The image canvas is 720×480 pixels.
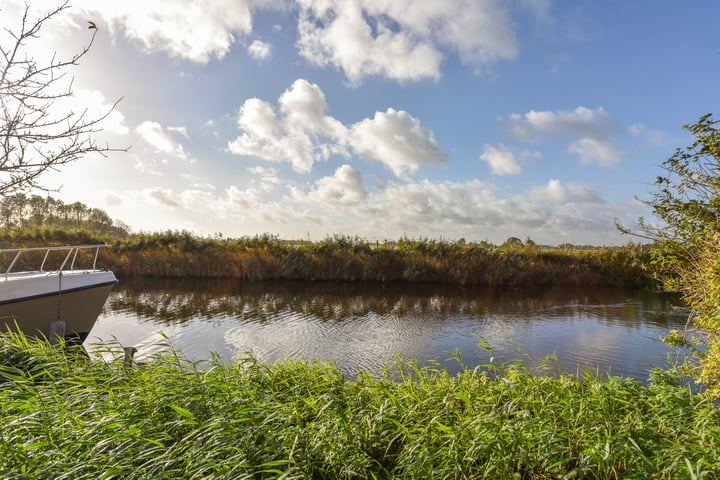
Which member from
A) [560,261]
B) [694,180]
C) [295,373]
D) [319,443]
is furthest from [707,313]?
[560,261]

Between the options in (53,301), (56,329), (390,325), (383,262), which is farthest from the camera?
(383,262)

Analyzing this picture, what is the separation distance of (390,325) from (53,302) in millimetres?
7435

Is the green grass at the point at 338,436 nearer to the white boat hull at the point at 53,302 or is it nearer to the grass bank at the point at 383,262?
the white boat hull at the point at 53,302

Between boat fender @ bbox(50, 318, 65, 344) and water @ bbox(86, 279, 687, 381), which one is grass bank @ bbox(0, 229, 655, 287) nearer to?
water @ bbox(86, 279, 687, 381)

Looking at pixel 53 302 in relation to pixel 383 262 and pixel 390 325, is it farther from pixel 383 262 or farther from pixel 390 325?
pixel 383 262

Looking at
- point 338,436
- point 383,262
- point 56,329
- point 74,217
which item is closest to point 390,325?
point 338,436

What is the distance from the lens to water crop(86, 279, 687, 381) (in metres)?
6.71

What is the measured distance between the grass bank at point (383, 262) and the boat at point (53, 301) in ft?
33.2

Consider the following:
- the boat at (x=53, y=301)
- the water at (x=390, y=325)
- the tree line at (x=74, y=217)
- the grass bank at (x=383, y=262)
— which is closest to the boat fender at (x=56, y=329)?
the boat at (x=53, y=301)

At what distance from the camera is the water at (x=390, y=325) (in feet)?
22.0

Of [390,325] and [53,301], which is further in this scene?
[390,325]

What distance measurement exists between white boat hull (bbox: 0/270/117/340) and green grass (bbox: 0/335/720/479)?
425cm

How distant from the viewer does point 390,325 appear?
29.7 feet

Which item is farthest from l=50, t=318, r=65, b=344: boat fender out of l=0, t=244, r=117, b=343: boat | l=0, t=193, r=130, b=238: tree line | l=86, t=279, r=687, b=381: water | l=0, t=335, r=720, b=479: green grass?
l=0, t=193, r=130, b=238: tree line
